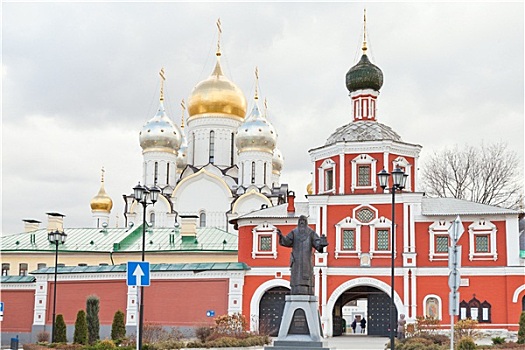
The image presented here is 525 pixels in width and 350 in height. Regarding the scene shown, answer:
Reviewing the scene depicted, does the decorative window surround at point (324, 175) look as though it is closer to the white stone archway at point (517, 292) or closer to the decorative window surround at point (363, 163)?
the decorative window surround at point (363, 163)

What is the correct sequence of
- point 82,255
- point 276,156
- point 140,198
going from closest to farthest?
point 140,198 → point 82,255 → point 276,156

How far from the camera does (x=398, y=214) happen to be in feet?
104

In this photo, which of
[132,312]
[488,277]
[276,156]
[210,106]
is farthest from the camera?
[276,156]

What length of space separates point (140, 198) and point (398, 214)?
15418 millimetres

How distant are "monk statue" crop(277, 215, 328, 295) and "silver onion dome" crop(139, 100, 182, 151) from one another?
3592cm

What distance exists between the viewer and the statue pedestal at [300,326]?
16.3 meters

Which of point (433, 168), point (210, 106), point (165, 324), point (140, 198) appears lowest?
point (165, 324)

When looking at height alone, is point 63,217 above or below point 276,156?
below

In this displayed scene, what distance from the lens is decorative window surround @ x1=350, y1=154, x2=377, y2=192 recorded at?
32.1m

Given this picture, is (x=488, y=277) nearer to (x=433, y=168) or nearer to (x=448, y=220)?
(x=448, y=220)

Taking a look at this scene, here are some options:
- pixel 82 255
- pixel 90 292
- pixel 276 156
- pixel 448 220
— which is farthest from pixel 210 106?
pixel 448 220

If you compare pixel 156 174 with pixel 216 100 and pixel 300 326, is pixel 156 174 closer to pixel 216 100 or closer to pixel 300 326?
pixel 216 100

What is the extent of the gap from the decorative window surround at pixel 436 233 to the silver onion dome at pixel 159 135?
25.4 meters

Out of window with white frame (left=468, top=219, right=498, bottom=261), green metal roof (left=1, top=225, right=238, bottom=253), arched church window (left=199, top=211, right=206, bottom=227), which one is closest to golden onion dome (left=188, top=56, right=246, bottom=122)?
arched church window (left=199, top=211, right=206, bottom=227)
